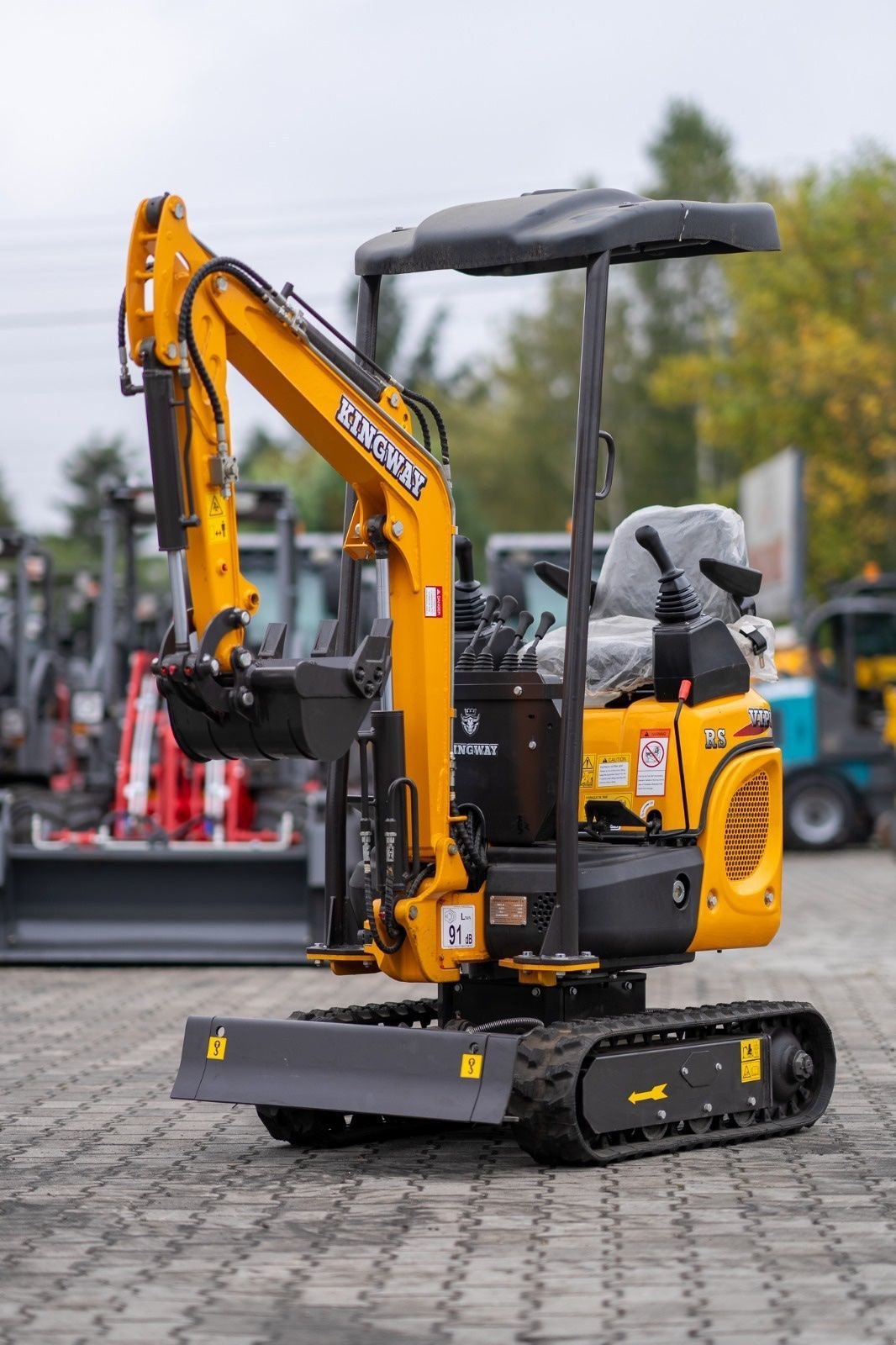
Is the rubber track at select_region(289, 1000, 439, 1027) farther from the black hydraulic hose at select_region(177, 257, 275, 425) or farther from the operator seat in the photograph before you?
the black hydraulic hose at select_region(177, 257, 275, 425)

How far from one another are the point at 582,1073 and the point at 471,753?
1197mm

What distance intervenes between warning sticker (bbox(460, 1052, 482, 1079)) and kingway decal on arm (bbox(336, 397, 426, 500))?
186 cm

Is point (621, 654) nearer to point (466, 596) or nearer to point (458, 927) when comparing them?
point (466, 596)

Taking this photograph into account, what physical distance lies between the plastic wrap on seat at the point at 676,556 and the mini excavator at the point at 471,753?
0.15 ft

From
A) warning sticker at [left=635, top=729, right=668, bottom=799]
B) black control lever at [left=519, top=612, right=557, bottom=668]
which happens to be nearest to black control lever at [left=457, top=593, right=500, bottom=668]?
black control lever at [left=519, top=612, right=557, bottom=668]

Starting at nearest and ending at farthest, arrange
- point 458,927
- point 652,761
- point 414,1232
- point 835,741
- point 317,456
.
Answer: point 414,1232 → point 458,927 → point 652,761 → point 835,741 → point 317,456

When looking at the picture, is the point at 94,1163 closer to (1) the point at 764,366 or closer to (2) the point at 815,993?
(2) the point at 815,993

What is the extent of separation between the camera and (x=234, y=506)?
682cm

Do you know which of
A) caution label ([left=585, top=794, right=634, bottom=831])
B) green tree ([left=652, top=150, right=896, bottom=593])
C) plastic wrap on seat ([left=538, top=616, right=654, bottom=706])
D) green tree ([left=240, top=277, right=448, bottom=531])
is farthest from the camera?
green tree ([left=240, top=277, right=448, bottom=531])

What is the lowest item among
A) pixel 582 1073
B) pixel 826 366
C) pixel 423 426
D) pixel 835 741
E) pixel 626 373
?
pixel 582 1073

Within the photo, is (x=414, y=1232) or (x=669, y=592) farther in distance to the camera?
(x=669, y=592)

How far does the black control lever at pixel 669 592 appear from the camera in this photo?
7695 millimetres

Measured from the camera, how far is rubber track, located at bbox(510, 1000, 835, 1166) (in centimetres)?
668

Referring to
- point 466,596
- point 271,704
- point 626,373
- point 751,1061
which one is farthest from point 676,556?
point 626,373
